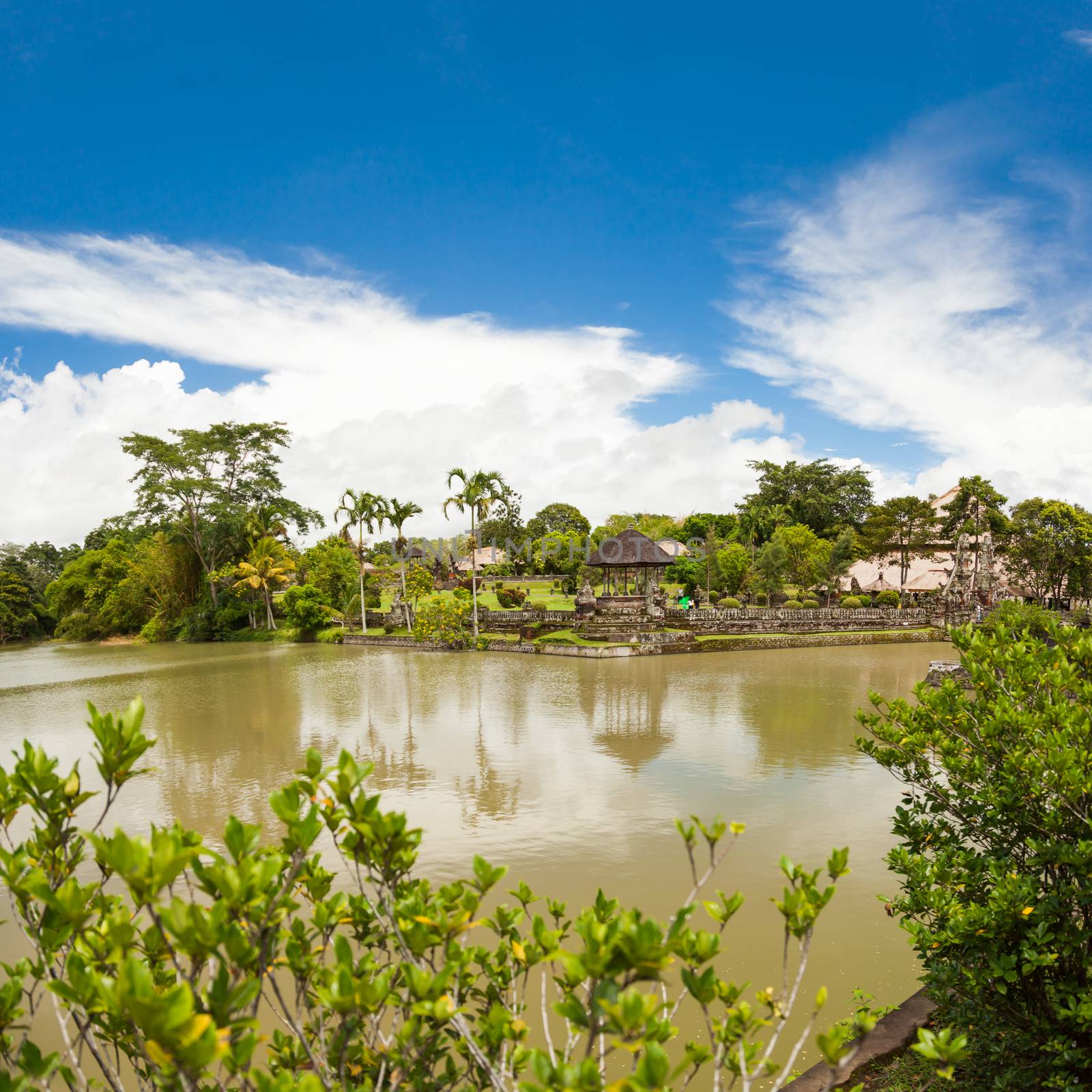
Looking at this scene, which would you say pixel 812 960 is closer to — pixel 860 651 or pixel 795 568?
pixel 860 651

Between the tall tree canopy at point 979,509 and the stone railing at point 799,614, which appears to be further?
the tall tree canopy at point 979,509

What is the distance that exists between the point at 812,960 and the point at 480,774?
5757 millimetres

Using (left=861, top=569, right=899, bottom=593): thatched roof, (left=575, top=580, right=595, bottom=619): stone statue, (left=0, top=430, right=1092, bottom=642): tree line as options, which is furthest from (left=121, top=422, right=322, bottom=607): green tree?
(left=861, top=569, right=899, bottom=593): thatched roof

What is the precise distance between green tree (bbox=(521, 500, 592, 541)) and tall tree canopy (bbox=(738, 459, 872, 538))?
15.1m

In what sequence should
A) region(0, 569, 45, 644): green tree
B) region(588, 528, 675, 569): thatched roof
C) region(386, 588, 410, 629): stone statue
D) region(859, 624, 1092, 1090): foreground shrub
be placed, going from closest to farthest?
region(859, 624, 1092, 1090): foreground shrub, region(588, 528, 675, 569): thatched roof, region(386, 588, 410, 629): stone statue, region(0, 569, 45, 644): green tree

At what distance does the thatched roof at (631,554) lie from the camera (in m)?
29.2

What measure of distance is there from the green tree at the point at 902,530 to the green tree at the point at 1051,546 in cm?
387

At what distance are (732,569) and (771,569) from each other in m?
2.67

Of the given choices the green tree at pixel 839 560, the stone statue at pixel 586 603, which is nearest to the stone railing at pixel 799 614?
the stone statue at pixel 586 603

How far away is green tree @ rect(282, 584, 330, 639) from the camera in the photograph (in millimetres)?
33031

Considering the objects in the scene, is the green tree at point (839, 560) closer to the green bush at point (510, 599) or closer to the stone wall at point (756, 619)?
the stone wall at point (756, 619)

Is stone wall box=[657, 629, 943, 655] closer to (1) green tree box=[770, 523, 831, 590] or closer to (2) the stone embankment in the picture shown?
(2) the stone embankment

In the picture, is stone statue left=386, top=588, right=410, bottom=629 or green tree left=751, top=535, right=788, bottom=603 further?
green tree left=751, top=535, right=788, bottom=603

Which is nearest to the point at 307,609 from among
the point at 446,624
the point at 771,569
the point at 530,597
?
the point at 446,624
